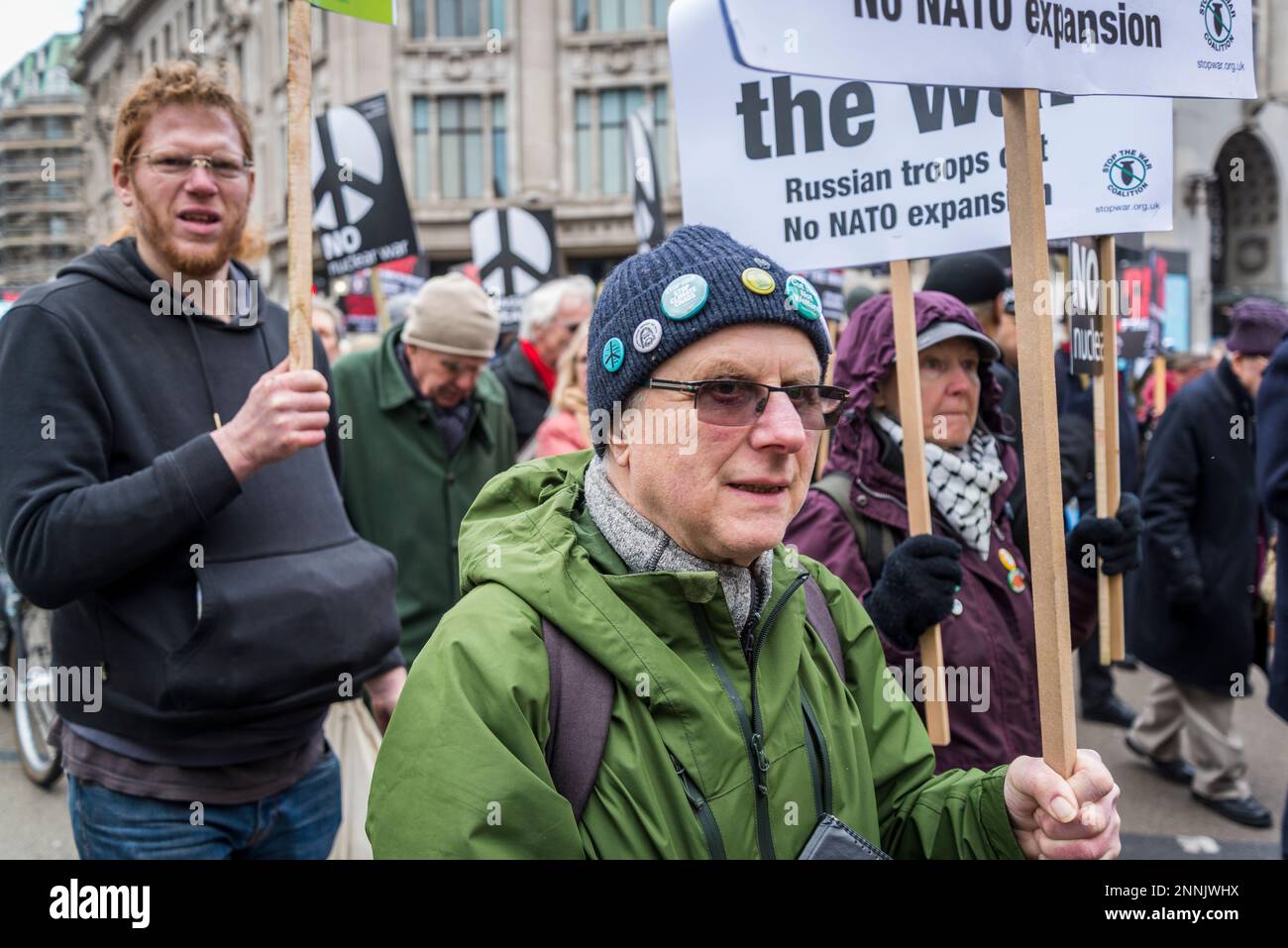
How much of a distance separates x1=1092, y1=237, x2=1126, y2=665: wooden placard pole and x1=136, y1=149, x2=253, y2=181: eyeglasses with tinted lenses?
207 cm

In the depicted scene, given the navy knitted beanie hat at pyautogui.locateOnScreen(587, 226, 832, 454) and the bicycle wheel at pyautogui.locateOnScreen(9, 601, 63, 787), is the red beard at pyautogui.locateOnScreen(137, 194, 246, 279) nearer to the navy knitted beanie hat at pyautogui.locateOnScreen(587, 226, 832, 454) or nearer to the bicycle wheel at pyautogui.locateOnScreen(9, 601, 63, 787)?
the navy knitted beanie hat at pyautogui.locateOnScreen(587, 226, 832, 454)

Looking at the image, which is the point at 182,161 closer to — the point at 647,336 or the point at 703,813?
the point at 647,336

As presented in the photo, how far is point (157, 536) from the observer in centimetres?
216

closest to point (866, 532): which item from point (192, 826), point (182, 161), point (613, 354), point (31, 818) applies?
point (613, 354)

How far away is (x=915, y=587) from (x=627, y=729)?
106 cm

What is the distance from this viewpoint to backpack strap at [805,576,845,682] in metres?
1.80

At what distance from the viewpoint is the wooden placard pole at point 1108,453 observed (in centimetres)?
286

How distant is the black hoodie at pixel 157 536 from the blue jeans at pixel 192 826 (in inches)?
5.0

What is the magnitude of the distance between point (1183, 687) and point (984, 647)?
348 centimetres

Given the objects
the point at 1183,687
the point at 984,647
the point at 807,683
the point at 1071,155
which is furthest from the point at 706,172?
the point at 1183,687

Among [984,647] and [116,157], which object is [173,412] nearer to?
[116,157]

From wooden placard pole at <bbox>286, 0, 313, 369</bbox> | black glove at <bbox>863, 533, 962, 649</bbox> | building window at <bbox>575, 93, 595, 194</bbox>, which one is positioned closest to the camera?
wooden placard pole at <bbox>286, 0, 313, 369</bbox>

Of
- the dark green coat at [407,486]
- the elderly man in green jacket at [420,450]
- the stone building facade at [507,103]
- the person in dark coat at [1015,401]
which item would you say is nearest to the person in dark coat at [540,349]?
the elderly man in green jacket at [420,450]

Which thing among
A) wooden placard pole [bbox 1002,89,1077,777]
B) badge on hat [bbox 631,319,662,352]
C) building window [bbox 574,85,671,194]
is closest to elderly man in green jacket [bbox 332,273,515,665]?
badge on hat [bbox 631,319,662,352]
